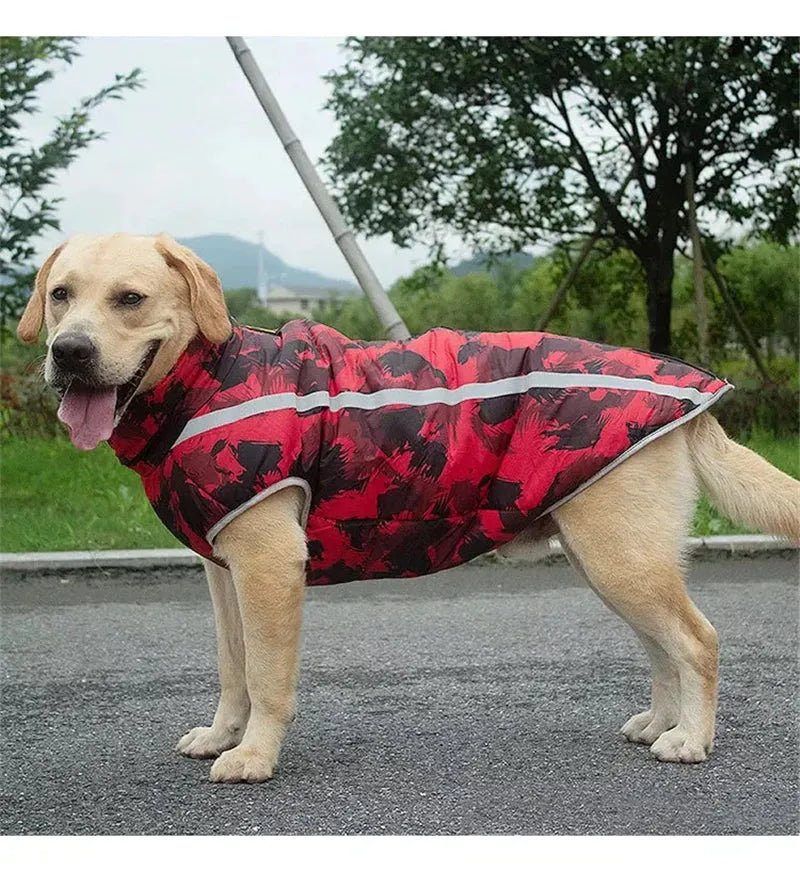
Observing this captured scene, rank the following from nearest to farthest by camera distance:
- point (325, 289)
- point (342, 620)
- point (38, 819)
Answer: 1. point (38, 819)
2. point (342, 620)
3. point (325, 289)

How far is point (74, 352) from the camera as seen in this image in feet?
9.77

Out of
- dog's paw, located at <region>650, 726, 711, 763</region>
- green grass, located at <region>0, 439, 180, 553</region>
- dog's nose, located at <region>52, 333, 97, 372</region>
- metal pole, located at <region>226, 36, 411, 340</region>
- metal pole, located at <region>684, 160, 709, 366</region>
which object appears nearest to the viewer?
dog's nose, located at <region>52, 333, 97, 372</region>

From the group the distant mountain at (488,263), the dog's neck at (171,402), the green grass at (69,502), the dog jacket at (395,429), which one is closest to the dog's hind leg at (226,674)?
the dog jacket at (395,429)

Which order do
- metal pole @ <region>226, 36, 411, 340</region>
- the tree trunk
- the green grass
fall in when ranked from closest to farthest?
the green grass < metal pole @ <region>226, 36, 411, 340</region> < the tree trunk

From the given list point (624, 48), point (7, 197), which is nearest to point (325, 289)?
point (7, 197)

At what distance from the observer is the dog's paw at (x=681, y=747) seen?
10.8 feet

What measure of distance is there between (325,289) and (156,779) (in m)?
5.15

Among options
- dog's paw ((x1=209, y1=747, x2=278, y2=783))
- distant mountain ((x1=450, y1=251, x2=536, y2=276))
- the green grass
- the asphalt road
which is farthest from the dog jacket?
distant mountain ((x1=450, y1=251, x2=536, y2=276))

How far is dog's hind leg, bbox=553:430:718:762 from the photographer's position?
324 cm

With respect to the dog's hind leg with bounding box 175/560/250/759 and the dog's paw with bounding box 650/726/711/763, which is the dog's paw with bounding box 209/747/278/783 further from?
the dog's paw with bounding box 650/726/711/763

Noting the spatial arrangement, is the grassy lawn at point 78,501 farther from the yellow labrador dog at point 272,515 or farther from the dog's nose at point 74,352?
the dog's nose at point 74,352

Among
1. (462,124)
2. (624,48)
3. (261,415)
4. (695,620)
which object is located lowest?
(695,620)

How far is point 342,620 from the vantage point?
552 cm

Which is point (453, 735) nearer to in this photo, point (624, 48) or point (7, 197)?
point (7, 197)
